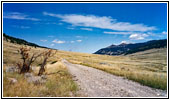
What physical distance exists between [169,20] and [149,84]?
4543mm

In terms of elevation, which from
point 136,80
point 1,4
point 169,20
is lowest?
point 136,80

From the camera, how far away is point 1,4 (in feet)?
31.0

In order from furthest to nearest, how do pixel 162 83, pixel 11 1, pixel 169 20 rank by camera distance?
pixel 162 83 → pixel 169 20 → pixel 11 1

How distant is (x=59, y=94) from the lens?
335 inches

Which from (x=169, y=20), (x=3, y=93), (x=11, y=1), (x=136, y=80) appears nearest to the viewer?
(x=3, y=93)

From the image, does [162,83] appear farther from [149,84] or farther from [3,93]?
[3,93]

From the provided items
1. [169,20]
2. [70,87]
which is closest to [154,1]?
[169,20]

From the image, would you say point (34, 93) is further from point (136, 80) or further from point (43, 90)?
point (136, 80)

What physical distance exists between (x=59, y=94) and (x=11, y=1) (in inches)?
211

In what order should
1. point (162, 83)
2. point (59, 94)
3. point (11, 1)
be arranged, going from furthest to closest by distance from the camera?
point (162, 83) < point (11, 1) < point (59, 94)

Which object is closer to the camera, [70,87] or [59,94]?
[59,94]

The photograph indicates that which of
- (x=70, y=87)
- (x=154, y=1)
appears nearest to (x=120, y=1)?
(x=154, y=1)

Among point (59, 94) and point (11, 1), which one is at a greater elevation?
point (11, 1)

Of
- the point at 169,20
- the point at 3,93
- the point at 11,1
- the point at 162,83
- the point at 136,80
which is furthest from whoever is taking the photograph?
the point at 136,80
